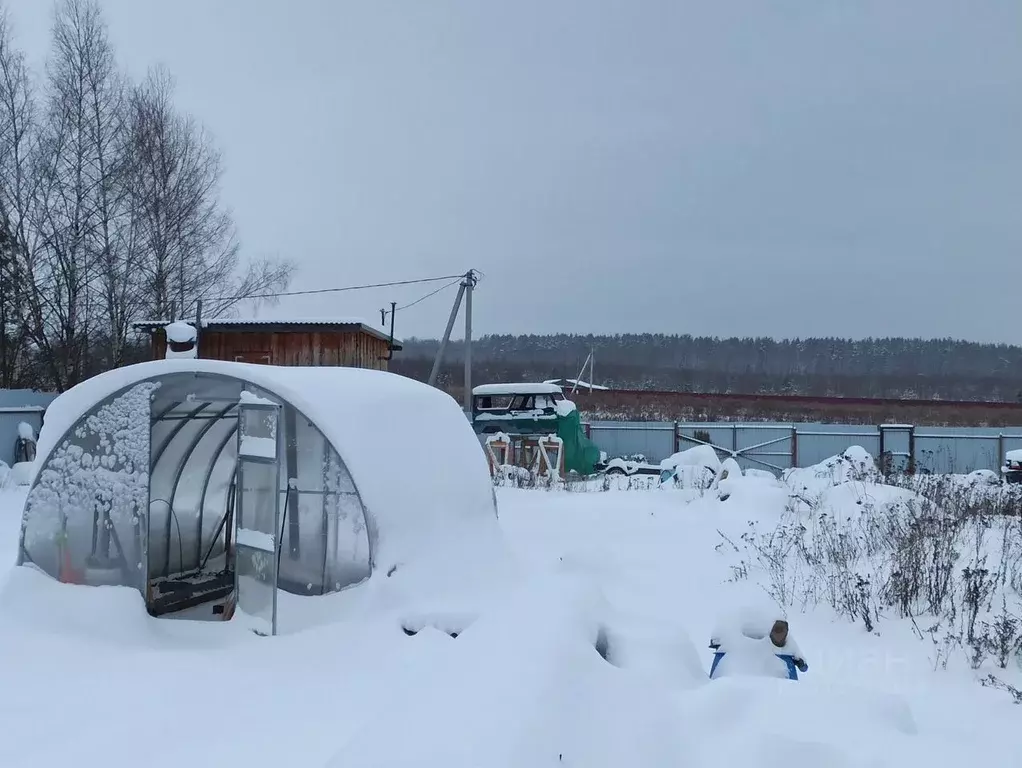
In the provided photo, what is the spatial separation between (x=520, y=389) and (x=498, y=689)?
16.2 m

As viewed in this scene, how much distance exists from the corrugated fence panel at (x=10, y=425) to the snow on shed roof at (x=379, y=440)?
10.0 m

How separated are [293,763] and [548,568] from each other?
14.2ft

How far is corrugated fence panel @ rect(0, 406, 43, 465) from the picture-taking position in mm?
14828

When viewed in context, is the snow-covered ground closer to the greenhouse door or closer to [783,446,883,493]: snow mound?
the greenhouse door

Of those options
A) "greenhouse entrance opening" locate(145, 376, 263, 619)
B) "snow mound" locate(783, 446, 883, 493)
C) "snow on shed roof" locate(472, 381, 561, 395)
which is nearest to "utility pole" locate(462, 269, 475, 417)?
"snow on shed roof" locate(472, 381, 561, 395)

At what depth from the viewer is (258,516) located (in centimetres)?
633

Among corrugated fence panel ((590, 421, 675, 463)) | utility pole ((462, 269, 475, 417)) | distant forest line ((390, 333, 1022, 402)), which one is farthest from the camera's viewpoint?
distant forest line ((390, 333, 1022, 402))

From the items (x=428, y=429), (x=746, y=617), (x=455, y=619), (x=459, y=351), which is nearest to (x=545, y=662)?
(x=746, y=617)

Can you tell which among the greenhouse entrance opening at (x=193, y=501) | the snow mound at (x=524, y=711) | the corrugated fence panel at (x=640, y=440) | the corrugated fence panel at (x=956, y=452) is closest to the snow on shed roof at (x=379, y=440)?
the greenhouse entrance opening at (x=193, y=501)

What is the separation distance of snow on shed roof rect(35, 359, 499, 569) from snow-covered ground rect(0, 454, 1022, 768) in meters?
0.65

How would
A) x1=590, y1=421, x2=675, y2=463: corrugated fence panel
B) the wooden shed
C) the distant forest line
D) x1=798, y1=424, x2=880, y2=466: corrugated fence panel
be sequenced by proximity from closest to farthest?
1. the wooden shed
2. x1=798, y1=424, x2=880, y2=466: corrugated fence panel
3. x1=590, y1=421, x2=675, y2=463: corrugated fence panel
4. the distant forest line

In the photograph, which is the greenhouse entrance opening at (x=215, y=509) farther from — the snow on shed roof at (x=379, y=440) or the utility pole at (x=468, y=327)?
the utility pole at (x=468, y=327)

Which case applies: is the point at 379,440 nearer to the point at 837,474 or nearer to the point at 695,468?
the point at 695,468

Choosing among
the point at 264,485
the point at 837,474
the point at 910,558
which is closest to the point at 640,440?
the point at 837,474
